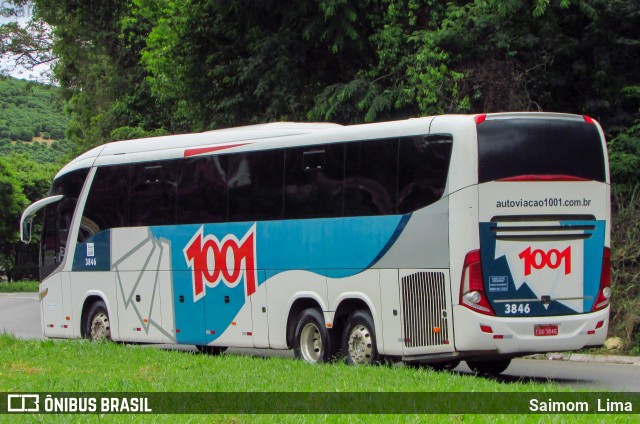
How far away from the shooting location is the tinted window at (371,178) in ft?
50.6

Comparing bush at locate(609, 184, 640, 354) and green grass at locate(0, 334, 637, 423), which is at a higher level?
bush at locate(609, 184, 640, 354)

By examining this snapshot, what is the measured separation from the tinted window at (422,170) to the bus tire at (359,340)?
173 cm

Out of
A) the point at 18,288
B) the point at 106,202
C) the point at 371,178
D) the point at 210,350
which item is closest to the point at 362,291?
the point at 371,178

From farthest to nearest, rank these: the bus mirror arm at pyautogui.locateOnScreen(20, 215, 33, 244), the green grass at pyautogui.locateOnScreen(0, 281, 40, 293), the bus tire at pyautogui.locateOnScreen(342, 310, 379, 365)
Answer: the green grass at pyautogui.locateOnScreen(0, 281, 40, 293), the bus mirror arm at pyautogui.locateOnScreen(20, 215, 33, 244), the bus tire at pyautogui.locateOnScreen(342, 310, 379, 365)

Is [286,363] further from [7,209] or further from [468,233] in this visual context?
[7,209]

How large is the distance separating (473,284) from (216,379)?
11.1 feet

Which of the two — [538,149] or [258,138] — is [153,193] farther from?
[538,149]

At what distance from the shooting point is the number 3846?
14414 millimetres

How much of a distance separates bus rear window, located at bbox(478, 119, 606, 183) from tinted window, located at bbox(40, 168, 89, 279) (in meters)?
9.23

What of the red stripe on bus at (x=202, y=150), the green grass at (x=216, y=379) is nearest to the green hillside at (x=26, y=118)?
the red stripe on bus at (x=202, y=150)

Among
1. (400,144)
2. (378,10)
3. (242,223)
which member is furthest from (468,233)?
(378,10)

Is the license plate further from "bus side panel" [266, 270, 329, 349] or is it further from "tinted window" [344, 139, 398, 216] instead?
"bus side panel" [266, 270, 329, 349]

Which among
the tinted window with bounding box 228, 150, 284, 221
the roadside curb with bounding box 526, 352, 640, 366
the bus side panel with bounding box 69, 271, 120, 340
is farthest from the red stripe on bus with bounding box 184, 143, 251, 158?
the roadside curb with bounding box 526, 352, 640, 366

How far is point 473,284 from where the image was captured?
14250mm
